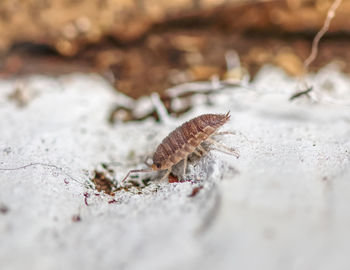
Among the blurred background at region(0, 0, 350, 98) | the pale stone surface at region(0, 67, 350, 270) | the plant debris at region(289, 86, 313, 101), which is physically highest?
the blurred background at region(0, 0, 350, 98)

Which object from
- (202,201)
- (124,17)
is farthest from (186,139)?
(124,17)

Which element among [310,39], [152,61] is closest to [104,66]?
[152,61]

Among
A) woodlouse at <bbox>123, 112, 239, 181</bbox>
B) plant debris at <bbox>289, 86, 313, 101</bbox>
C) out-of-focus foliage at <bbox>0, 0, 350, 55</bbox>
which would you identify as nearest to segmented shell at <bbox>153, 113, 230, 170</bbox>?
woodlouse at <bbox>123, 112, 239, 181</bbox>

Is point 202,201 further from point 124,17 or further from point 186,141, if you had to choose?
point 124,17

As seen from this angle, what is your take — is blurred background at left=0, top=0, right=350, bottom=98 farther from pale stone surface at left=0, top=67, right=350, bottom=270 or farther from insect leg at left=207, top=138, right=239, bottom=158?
insect leg at left=207, top=138, right=239, bottom=158

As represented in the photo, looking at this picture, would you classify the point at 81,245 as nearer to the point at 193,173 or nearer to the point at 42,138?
the point at 193,173

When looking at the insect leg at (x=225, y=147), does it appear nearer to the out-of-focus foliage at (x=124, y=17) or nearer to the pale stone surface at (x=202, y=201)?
the pale stone surface at (x=202, y=201)
